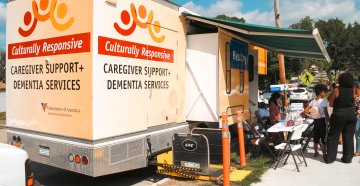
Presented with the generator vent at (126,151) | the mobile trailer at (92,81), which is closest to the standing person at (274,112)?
the mobile trailer at (92,81)

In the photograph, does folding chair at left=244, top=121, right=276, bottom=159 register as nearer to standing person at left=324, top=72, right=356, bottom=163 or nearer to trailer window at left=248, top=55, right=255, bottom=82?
standing person at left=324, top=72, right=356, bottom=163

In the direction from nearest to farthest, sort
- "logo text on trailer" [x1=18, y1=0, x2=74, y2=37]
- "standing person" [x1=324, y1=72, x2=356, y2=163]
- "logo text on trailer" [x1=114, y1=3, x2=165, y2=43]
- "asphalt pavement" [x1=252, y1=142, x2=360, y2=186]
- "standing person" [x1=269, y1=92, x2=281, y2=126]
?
1. "logo text on trailer" [x1=18, y1=0, x2=74, y2=37]
2. "logo text on trailer" [x1=114, y1=3, x2=165, y2=43]
3. "asphalt pavement" [x1=252, y1=142, x2=360, y2=186]
4. "standing person" [x1=324, y1=72, x2=356, y2=163]
5. "standing person" [x1=269, y1=92, x2=281, y2=126]

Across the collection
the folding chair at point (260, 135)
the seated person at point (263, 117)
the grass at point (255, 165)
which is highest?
the seated person at point (263, 117)

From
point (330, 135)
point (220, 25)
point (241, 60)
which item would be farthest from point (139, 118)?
point (330, 135)

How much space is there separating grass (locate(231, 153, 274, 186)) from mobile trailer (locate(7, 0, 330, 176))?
3.93 feet

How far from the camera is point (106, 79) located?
5.05 metres

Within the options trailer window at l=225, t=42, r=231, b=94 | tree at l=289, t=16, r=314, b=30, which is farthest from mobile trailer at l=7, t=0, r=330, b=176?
tree at l=289, t=16, r=314, b=30

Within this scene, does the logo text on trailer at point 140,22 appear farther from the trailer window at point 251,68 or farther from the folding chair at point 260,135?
the trailer window at point 251,68

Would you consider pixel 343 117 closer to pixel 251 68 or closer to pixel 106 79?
pixel 251 68

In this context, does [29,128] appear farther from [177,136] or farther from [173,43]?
[173,43]

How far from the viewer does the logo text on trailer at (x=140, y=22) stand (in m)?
5.40

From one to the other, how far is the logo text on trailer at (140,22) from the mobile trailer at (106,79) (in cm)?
2

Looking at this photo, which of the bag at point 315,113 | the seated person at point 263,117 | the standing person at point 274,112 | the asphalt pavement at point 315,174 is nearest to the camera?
the asphalt pavement at point 315,174

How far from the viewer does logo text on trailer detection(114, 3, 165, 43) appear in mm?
5398
